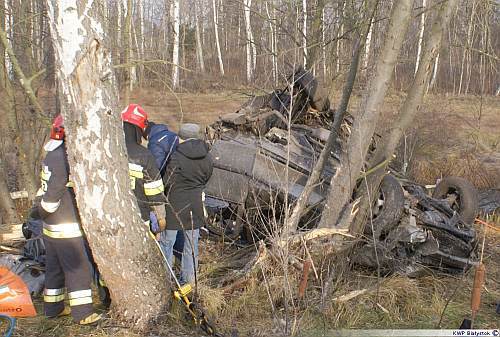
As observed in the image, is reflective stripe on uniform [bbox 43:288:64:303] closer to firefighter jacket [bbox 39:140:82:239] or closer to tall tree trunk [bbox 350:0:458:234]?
firefighter jacket [bbox 39:140:82:239]

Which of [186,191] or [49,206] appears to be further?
[186,191]

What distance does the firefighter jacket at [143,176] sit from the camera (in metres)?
4.12

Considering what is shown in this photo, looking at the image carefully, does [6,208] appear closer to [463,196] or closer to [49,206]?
[49,206]

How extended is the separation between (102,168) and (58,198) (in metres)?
0.50

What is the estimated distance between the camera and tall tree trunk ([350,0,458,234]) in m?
5.04

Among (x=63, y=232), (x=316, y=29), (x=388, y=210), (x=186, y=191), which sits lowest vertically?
(x=388, y=210)

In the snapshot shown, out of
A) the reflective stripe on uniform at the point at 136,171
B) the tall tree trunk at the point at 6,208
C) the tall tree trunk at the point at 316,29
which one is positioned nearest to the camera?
the reflective stripe on uniform at the point at 136,171

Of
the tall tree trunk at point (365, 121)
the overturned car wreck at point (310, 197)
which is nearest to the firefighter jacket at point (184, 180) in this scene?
the overturned car wreck at point (310, 197)

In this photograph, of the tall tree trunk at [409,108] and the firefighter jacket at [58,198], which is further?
the tall tree trunk at [409,108]

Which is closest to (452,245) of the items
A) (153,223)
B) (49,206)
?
(153,223)

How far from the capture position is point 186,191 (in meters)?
4.72

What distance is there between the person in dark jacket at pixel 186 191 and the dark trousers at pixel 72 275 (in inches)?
38.6

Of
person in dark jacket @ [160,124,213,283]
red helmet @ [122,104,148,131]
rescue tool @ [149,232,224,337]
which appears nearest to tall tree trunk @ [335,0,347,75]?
person in dark jacket @ [160,124,213,283]

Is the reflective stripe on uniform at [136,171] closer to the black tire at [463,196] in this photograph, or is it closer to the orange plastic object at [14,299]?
the orange plastic object at [14,299]
